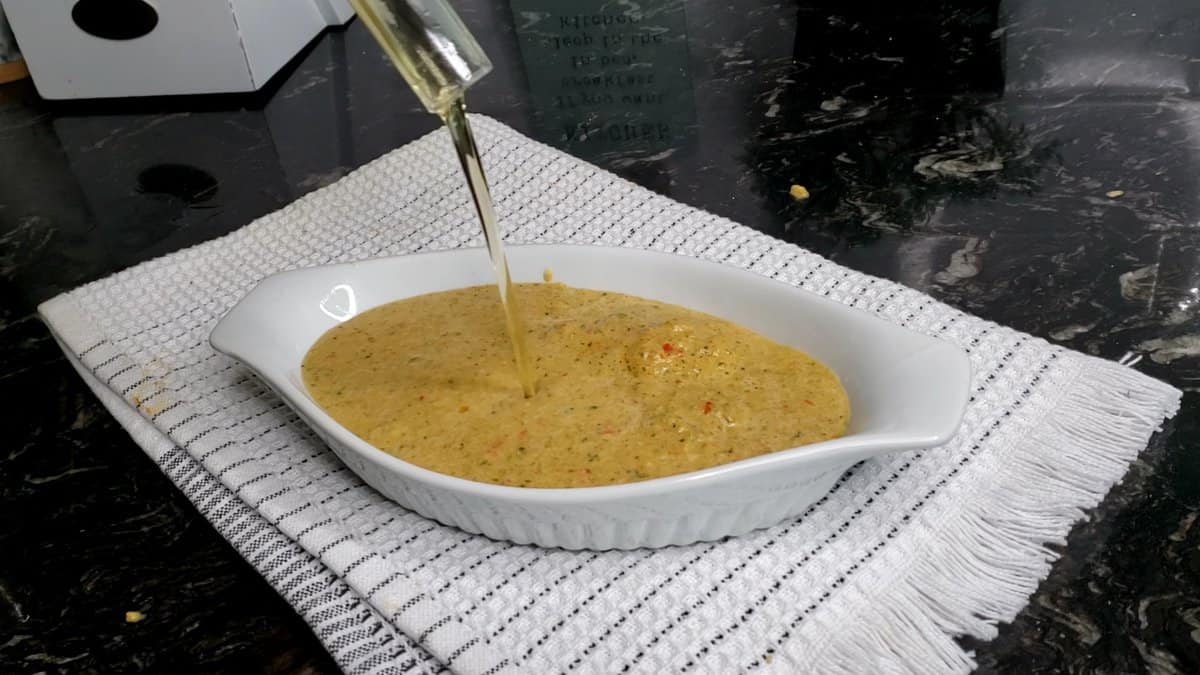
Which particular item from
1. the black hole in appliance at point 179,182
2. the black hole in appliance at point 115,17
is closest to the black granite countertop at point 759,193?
the black hole in appliance at point 179,182

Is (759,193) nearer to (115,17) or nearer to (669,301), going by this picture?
(669,301)

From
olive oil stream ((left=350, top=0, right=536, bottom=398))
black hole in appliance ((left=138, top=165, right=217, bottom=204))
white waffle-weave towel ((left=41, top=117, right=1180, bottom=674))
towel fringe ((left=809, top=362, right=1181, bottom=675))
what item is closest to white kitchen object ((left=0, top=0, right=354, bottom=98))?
black hole in appliance ((left=138, top=165, right=217, bottom=204))

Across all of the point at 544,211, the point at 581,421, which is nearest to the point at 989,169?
the point at 544,211

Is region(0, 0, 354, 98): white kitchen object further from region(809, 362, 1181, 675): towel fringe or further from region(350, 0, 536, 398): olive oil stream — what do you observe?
region(809, 362, 1181, 675): towel fringe

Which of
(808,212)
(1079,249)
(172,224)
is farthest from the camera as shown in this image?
(172,224)

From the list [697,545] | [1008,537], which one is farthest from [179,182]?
[1008,537]

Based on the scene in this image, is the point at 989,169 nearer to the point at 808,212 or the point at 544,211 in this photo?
the point at 808,212

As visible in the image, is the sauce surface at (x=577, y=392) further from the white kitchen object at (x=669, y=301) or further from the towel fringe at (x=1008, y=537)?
the towel fringe at (x=1008, y=537)
